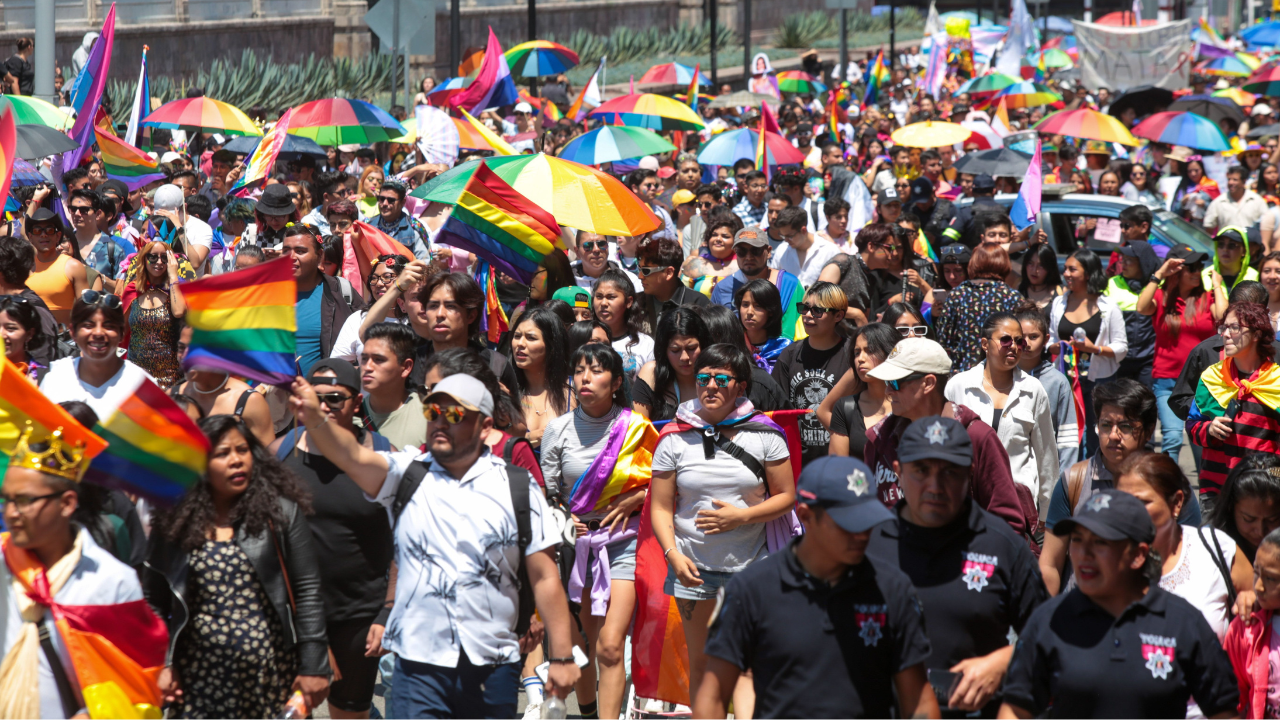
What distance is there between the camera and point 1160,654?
3.71 m

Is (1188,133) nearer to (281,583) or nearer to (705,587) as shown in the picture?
(705,587)

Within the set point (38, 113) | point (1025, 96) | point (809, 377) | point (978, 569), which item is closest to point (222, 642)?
point (978, 569)

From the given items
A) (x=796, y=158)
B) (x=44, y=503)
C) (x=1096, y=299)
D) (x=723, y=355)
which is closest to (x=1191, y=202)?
(x=796, y=158)

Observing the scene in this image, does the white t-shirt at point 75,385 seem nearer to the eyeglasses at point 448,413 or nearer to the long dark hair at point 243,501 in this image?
the long dark hair at point 243,501

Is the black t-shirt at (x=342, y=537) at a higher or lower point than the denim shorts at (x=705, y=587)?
higher

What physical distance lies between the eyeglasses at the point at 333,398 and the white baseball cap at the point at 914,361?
2.01 metres

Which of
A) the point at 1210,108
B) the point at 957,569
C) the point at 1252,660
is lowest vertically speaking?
the point at 1252,660

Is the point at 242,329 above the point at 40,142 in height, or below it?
below

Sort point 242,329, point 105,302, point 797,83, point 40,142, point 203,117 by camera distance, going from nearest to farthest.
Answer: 1. point 242,329
2. point 105,302
3. point 40,142
4. point 203,117
5. point 797,83

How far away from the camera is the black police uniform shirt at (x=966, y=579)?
4.11 meters

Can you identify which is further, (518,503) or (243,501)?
(518,503)

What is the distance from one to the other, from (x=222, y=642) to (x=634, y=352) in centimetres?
353

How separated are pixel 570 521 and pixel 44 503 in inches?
73.7

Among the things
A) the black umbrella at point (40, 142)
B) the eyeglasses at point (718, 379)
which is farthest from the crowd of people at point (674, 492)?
the black umbrella at point (40, 142)
